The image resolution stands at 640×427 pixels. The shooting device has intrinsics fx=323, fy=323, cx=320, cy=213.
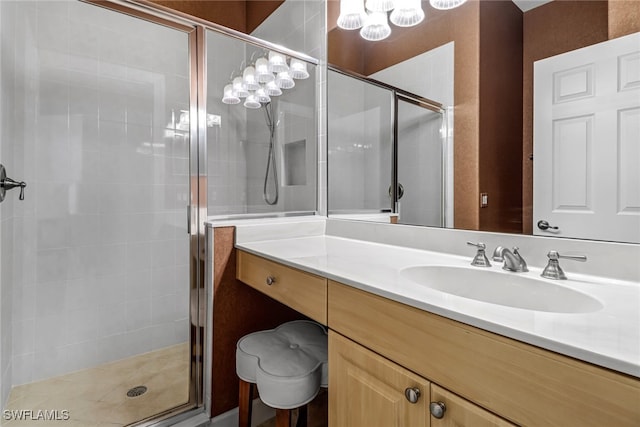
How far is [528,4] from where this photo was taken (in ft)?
3.33

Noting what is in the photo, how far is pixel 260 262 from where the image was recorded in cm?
125

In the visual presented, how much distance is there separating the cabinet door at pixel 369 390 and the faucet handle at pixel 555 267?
471mm

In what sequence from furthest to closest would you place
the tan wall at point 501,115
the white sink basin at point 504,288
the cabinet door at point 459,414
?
the tan wall at point 501,115
the white sink basin at point 504,288
the cabinet door at point 459,414

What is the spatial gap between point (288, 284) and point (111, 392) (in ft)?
4.18

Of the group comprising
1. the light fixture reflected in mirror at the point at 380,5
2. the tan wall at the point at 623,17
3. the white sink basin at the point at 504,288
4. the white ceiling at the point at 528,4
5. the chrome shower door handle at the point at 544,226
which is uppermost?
the light fixture reflected in mirror at the point at 380,5

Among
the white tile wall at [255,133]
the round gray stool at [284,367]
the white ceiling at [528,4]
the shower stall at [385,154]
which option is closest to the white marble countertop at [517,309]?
the shower stall at [385,154]

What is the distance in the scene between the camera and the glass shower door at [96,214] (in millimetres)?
1579

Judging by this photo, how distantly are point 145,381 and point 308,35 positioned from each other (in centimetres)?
214

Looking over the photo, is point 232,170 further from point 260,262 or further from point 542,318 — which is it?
point 542,318

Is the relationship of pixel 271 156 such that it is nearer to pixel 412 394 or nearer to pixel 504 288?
pixel 504 288

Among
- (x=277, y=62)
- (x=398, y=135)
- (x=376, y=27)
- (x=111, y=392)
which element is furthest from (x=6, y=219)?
(x=376, y=27)

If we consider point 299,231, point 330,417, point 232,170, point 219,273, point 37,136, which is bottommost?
point 330,417

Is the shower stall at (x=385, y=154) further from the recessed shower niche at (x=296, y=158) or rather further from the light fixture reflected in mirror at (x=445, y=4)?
the light fixture reflected in mirror at (x=445, y=4)

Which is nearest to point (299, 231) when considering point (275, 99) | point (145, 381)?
point (275, 99)
